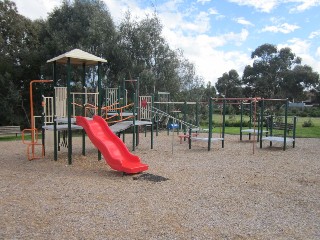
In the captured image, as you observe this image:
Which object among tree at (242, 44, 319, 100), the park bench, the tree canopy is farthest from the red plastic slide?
tree at (242, 44, 319, 100)

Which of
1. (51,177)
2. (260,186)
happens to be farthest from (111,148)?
(260,186)

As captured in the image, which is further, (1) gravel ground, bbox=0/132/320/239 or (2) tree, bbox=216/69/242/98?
(2) tree, bbox=216/69/242/98

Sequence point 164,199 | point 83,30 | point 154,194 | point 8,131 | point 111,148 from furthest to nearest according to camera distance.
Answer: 1. point 83,30
2. point 8,131
3. point 111,148
4. point 154,194
5. point 164,199

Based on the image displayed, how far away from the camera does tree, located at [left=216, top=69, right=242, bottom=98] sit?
41938 mm

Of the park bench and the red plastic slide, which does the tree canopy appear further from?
the red plastic slide

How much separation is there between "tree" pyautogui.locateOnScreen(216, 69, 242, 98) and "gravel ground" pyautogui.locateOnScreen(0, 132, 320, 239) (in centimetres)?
3409

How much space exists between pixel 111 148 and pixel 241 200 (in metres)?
3.39

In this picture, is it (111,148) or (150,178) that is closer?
(150,178)

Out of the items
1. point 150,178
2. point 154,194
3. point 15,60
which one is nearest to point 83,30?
point 15,60

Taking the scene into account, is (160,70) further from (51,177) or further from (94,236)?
(94,236)

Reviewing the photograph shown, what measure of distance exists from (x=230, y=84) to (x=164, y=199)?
4093 cm

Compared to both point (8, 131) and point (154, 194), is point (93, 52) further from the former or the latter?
point (154, 194)

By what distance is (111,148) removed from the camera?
7367 millimetres

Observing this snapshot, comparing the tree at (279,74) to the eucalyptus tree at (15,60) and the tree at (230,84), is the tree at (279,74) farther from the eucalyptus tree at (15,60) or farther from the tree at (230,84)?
the eucalyptus tree at (15,60)
